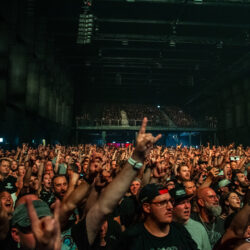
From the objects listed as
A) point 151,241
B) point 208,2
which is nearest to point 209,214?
point 151,241

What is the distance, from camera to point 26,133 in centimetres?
1988

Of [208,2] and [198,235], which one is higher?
[208,2]

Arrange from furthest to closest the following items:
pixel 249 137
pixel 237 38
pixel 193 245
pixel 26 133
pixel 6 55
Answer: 1. pixel 249 137
2. pixel 237 38
3. pixel 26 133
4. pixel 6 55
5. pixel 193 245

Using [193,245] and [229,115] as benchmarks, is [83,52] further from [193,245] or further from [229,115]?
[193,245]

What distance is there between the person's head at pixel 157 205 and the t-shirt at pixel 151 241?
5.5 inches

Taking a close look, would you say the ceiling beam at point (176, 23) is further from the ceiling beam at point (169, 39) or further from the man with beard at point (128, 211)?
the man with beard at point (128, 211)

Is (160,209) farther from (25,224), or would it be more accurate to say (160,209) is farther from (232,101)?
(232,101)

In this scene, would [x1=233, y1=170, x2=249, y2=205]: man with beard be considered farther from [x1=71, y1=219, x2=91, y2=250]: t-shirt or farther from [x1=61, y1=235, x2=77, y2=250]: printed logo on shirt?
[x1=71, y1=219, x2=91, y2=250]: t-shirt

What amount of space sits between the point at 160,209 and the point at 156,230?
0.20 metres

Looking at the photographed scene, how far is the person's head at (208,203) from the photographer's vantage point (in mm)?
3841

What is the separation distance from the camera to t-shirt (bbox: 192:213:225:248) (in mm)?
3530

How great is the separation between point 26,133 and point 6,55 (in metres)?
6.58

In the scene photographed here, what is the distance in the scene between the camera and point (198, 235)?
3.22 meters

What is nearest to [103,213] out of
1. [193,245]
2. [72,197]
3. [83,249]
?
[83,249]
